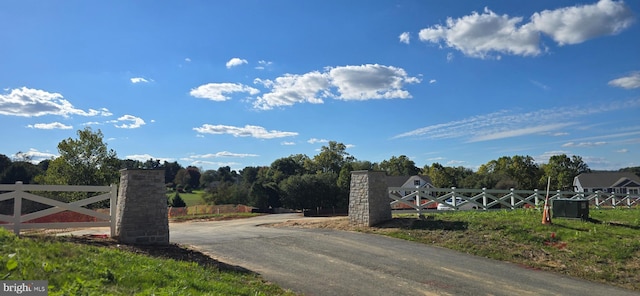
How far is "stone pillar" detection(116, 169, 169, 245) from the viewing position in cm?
1120

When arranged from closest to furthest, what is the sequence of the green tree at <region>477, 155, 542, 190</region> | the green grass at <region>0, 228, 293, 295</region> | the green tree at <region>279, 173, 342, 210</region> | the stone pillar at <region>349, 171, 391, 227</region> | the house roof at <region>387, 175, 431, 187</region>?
the green grass at <region>0, 228, 293, 295</region> → the stone pillar at <region>349, 171, 391, 227</region> → the green tree at <region>279, 173, 342, 210</region> → the green tree at <region>477, 155, 542, 190</region> → the house roof at <region>387, 175, 431, 187</region>

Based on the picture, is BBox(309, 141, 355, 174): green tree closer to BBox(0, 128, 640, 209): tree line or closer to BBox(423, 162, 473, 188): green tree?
BBox(0, 128, 640, 209): tree line

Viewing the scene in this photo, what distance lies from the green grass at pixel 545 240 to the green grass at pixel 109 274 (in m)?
7.17

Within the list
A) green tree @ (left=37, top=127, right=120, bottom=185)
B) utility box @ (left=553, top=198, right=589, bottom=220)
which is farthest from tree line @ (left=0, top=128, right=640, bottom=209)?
utility box @ (left=553, top=198, right=589, bottom=220)

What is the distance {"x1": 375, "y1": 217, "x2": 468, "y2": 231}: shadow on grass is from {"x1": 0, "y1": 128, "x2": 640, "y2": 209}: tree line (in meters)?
8.90

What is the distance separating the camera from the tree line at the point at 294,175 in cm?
4166

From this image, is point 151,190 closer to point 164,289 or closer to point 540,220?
point 164,289

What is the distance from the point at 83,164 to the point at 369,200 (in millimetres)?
36219

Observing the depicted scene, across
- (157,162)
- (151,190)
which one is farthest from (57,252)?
(157,162)

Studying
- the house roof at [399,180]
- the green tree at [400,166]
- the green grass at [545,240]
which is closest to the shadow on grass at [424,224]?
the green grass at [545,240]

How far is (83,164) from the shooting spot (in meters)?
42.1

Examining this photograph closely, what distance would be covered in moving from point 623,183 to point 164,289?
91906 mm

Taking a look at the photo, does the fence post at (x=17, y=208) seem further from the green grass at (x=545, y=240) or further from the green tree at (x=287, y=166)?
the green tree at (x=287, y=166)

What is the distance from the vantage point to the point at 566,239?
12.5m
